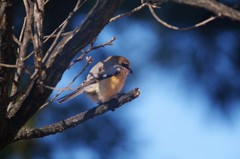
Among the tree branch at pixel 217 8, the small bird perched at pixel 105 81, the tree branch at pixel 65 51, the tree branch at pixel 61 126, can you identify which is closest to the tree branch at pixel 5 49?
the tree branch at pixel 65 51

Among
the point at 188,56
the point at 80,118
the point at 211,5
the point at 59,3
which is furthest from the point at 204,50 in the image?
the point at 211,5

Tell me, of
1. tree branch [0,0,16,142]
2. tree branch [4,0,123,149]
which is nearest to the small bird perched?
tree branch [4,0,123,149]

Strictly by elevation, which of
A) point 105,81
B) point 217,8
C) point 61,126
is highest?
point 217,8

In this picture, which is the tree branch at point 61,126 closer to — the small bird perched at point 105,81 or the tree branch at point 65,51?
the tree branch at point 65,51

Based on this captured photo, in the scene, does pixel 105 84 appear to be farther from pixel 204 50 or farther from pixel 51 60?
pixel 204 50

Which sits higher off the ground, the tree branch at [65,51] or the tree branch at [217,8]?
the tree branch at [217,8]

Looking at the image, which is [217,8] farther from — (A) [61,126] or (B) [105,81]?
(B) [105,81]

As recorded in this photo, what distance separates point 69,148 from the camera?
696cm

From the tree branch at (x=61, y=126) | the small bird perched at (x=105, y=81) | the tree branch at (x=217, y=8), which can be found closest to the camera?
the tree branch at (x=217, y=8)

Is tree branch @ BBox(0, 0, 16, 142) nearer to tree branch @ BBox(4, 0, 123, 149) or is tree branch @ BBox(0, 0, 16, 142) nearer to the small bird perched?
tree branch @ BBox(4, 0, 123, 149)

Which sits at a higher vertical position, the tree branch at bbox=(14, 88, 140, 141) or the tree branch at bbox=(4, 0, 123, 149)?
the tree branch at bbox=(4, 0, 123, 149)

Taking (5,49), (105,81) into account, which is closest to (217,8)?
(5,49)

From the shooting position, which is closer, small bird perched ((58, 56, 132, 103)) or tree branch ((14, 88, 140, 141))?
tree branch ((14, 88, 140, 141))

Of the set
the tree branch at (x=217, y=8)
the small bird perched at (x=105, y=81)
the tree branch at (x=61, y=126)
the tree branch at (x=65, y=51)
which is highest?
the tree branch at (x=217, y=8)
